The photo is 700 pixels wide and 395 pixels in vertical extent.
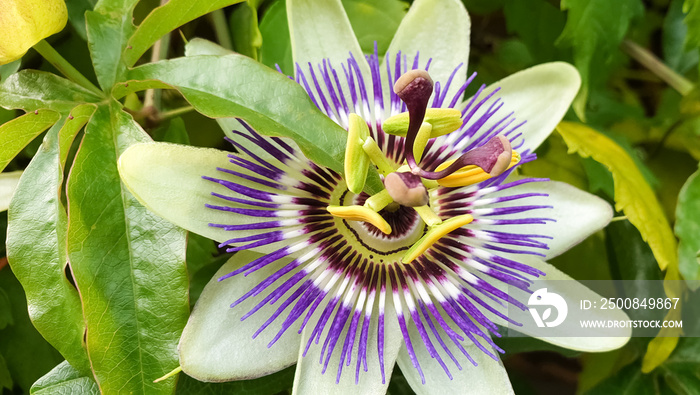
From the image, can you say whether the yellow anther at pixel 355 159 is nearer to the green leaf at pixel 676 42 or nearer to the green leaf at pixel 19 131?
the green leaf at pixel 19 131

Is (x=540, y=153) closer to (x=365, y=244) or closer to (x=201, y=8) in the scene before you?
(x=365, y=244)

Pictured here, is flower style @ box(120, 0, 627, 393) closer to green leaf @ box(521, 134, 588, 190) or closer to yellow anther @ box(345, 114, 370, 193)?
yellow anther @ box(345, 114, 370, 193)

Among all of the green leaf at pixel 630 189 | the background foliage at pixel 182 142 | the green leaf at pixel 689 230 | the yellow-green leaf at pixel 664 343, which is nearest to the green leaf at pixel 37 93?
the background foliage at pixel 182 142

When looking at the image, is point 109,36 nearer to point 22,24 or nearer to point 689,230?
point 22,24

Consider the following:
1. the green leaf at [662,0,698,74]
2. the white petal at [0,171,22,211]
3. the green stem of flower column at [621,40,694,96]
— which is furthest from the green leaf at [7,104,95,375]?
the green leaf at [662,0,698,74]

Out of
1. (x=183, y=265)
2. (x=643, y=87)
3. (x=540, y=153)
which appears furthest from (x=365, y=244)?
(x=643, y=87)

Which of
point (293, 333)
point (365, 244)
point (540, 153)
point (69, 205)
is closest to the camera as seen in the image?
point (69, 205)

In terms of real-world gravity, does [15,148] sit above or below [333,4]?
below

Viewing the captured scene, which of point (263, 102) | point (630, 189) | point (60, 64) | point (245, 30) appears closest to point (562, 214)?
point (630, 189)

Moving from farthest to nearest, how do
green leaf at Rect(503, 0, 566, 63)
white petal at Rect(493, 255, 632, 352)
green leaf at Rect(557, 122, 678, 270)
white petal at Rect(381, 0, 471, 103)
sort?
green leaf at Rect(503, 0, 566, 63), green leaf at Rect(557, 122, 678, 270), white petal at Rect(381, 0, 471, 103), white petal at Rect(493, 255, 632, 352)
